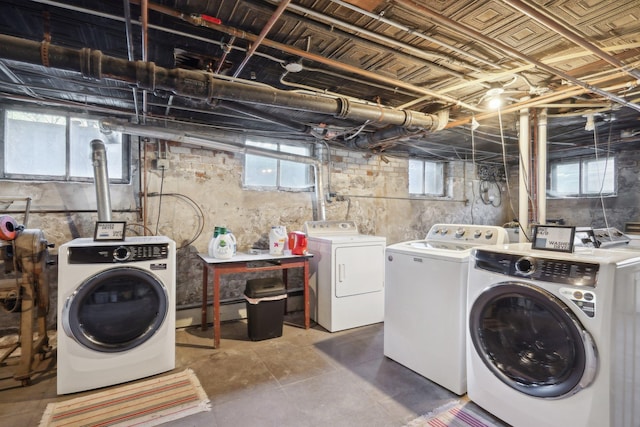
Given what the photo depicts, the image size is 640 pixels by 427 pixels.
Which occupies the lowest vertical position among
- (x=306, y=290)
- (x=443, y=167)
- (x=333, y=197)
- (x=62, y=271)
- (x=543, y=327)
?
(x=306, y=290)

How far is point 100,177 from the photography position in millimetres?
2922

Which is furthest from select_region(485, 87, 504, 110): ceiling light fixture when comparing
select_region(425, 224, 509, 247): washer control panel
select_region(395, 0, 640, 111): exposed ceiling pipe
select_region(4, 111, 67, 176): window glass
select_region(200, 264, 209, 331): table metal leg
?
select_region(4, 111, 67, 176): window glass

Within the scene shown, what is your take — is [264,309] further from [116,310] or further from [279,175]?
[279,175]

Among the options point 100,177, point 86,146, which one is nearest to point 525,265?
point 100,177

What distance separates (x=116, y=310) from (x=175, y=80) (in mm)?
1661

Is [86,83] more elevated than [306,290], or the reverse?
[86,83]

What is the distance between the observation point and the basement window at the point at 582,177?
4875 mm

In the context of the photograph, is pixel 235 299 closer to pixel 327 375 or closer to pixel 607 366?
pixel 327 375

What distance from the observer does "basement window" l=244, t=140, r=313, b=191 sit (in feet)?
12.9

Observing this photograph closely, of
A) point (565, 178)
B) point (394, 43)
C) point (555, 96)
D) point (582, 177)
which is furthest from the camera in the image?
point (565, 178)

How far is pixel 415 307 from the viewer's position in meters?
2.40

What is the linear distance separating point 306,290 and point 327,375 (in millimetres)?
1004

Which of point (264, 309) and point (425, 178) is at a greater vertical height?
point (425, 178)

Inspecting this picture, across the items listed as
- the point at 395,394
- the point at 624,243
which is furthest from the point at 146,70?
the point at 624,243
